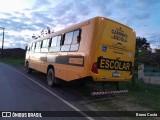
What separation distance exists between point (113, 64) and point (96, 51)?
1.25 m

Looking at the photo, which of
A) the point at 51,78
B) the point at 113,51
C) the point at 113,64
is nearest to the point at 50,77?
the point at 51,78

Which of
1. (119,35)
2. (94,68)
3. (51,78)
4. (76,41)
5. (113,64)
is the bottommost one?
(51,78)

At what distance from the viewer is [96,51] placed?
11.1 meters

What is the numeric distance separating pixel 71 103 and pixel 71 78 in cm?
173

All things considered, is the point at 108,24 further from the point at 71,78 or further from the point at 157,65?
the point at 157,65

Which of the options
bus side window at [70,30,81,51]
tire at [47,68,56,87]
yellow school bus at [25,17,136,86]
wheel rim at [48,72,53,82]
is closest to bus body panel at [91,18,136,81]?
yellow school bus at [25,17,136,86]

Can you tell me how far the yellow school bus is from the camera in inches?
438

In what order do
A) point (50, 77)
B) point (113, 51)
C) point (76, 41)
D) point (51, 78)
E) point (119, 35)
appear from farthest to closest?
point (50, 77)
point (51, 78)
point (76, 41)
point (119, 35)
point (113, 51)

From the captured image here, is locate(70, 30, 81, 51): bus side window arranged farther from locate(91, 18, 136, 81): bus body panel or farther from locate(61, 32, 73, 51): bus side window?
locate(91, 18, 136, 81): bus body panel

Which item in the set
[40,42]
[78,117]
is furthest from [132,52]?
[40,42]

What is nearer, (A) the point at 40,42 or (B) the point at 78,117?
(B) the point at 78,117

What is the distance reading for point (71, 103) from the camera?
1097 centimetres

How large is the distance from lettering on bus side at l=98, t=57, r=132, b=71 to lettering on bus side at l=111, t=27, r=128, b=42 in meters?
0.96

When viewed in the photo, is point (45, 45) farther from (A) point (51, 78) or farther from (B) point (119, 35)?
(B) point (119, 35)
